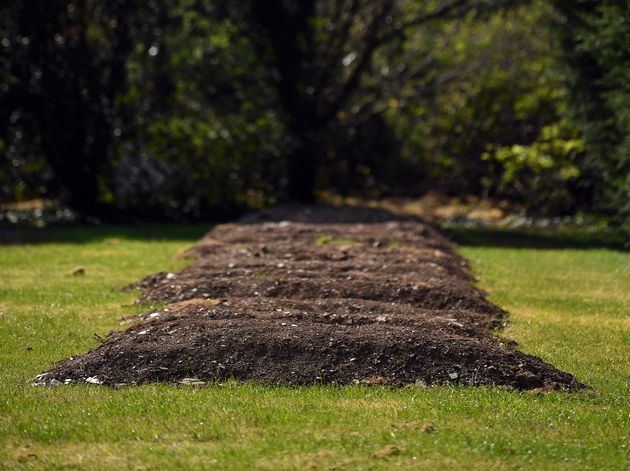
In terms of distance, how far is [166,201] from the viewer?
17969 millimetres

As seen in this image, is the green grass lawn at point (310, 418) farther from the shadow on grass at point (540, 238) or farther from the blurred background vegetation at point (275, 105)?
the blurred background vegetation at point (275, 105)

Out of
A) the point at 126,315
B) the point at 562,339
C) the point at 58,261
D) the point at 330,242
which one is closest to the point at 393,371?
the point at 562,339

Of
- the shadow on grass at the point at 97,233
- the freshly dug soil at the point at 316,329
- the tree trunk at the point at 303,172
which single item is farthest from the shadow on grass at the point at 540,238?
the shadow on grass at the point at 97,233

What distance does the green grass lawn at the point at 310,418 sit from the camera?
5312 mm

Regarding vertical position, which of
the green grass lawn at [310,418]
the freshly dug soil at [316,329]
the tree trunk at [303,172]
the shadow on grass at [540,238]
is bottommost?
the shadow on grass at [540,238]

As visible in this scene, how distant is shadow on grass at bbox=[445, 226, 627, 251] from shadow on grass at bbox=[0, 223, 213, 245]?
4271 mm

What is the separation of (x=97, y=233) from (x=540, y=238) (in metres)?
7.05

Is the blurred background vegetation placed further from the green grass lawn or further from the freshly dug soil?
the green grass lawn

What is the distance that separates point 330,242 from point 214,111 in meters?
6.67

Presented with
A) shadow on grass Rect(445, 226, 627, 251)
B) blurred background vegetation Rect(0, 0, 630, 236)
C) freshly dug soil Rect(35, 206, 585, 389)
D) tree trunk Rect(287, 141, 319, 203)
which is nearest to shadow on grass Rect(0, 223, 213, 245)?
blurred background vegetation Rect(0, 0, 630, 236)

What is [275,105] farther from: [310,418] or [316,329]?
[310,418]

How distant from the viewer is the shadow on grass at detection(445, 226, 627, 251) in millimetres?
15336

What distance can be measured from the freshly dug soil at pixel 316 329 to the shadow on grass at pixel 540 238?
3.87 metres

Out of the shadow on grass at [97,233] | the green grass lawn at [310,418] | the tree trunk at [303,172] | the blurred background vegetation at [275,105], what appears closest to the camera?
the green grass lawn at [310,418]
